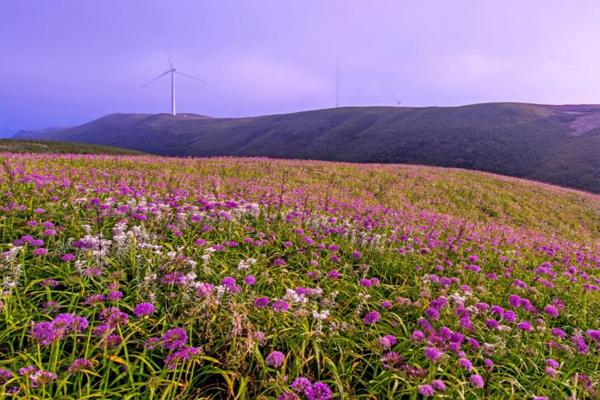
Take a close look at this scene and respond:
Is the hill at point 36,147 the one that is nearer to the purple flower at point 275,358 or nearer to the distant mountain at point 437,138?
the purple flower at point 275,358

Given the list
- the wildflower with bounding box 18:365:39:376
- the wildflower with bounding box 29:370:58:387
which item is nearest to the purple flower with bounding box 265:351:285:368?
the wildflower with bounding box 29:370:58:387

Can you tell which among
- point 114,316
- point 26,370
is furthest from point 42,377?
point 114,316

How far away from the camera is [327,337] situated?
3689 millimetres

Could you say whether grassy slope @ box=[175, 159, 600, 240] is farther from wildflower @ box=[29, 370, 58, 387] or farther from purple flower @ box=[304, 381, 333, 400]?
wildflower @ box=[29, 370, 58, 387]

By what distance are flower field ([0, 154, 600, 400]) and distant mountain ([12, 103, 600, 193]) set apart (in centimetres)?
4308

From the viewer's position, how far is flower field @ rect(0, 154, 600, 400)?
9.37ft

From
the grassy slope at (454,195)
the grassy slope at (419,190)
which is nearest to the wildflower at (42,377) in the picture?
the grassy slope at (419,190)

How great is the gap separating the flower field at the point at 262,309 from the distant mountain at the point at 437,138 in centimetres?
4308

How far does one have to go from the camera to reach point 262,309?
155 inches

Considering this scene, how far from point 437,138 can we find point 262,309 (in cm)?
6311

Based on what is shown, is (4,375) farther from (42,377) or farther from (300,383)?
(300,383)

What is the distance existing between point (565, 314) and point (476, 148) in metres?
53.7

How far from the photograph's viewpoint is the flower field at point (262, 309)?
286 cm

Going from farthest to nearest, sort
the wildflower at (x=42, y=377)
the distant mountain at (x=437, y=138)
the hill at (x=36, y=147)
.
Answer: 1. the distant mountain at (x=437, y=138)
2. the hill at (x=36, y=147)
3. the wildflower at (x=42, y=377)
